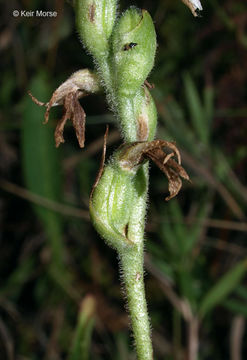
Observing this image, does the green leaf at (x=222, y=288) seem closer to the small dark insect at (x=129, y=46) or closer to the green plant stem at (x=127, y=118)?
the green plant stem at (x=127, y=118)

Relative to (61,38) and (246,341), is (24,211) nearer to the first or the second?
(61,38)

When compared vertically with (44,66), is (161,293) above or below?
below

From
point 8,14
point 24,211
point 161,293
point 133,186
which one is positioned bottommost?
point 161,293

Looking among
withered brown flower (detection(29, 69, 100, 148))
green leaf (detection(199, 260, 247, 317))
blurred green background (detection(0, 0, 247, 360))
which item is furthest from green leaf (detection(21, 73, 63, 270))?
withered brown flower (detection(29, 69, 100, 148))

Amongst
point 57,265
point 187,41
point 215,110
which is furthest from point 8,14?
point 57,265

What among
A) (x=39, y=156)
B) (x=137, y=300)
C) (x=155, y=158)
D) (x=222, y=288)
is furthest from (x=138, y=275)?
(x=39, y=156)

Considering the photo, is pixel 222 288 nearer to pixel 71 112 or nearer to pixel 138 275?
pixel 138 275

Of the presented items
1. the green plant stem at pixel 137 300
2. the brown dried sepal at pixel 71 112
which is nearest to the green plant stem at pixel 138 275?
the green plant stem at pixel 137 300
